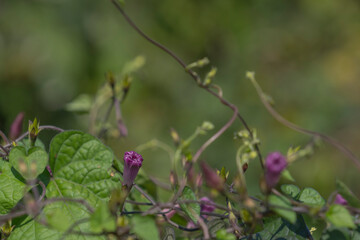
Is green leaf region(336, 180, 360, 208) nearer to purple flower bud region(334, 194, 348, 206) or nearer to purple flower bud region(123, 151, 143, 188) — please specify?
purple flower bud region(334, 194, 348, 206)

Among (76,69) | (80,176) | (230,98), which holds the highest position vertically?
(80,176)

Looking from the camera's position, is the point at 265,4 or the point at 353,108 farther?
the point at 265,4

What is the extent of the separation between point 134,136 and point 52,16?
0.84 metres

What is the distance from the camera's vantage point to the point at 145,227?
47cm

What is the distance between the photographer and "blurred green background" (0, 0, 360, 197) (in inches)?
108

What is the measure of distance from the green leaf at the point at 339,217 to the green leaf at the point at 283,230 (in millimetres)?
94

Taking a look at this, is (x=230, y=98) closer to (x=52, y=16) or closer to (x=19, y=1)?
(x=52, y=16)

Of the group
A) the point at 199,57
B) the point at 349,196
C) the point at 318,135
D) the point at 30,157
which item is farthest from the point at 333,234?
the point at 199,57

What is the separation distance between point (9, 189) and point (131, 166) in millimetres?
149

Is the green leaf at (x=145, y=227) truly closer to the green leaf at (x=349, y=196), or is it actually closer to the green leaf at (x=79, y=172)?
the green leaf at (x=79, y=172)

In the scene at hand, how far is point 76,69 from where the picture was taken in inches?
108

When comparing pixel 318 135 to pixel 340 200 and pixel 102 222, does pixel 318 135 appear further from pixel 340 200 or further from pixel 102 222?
pixel 102 222

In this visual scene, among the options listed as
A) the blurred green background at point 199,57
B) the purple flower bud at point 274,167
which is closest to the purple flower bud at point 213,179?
the purple flower bud at point 274,167

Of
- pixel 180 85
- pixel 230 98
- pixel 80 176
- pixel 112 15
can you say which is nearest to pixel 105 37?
pixel 112 15
